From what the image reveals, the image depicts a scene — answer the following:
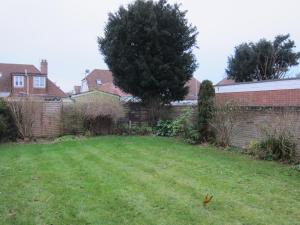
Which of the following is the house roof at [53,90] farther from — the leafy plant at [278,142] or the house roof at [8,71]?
the leafy plant at [278,142]

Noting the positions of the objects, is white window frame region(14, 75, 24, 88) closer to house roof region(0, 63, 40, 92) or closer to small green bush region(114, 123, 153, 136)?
house roof region(0, 63, 40, 92)

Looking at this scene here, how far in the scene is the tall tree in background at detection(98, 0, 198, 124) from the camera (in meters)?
→ 16.0

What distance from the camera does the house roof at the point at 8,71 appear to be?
112 ft

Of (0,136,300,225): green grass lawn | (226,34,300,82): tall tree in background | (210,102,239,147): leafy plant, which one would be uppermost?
(226,34,300,82): tall tree in background

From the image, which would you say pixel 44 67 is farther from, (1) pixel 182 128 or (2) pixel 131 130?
(1) pixel 182 128

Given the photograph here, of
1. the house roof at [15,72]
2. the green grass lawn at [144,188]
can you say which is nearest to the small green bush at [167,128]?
the green grass lawn at [144,188]

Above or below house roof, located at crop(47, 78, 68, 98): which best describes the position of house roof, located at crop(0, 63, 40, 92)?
above

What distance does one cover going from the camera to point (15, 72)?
113 ft

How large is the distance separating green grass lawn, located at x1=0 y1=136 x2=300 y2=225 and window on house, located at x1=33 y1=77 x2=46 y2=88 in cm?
2604

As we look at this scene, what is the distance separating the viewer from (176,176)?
7094mm

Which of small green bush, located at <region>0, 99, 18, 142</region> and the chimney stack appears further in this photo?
the chimney stack

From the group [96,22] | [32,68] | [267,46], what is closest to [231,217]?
[96,22]

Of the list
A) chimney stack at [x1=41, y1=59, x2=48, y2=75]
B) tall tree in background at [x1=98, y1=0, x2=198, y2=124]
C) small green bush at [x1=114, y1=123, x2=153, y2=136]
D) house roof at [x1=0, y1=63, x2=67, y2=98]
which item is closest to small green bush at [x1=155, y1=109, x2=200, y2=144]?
small green bush at [x1=114, y1=123, x2=153, y2=136]

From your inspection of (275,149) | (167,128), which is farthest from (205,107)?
(275,149)
